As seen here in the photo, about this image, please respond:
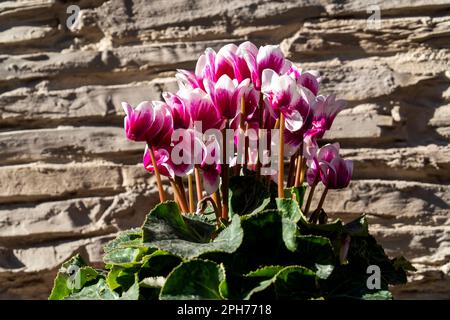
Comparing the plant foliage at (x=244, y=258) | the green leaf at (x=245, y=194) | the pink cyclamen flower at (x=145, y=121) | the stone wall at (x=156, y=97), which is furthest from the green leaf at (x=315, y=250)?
the stone wall at (x=156, y=97)

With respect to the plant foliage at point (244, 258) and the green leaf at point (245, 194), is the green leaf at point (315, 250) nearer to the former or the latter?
the plant foliage at point (244, 258)

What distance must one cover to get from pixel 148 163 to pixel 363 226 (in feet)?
0.93

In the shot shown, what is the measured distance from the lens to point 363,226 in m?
0.90

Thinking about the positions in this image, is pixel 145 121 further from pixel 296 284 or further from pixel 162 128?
pixel 296 284

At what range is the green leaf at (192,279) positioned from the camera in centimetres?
78

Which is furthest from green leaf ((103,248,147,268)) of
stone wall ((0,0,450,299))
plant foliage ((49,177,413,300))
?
stone wall ((0,0,450,299))

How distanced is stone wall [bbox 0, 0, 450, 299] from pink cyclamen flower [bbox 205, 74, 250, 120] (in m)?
0.73

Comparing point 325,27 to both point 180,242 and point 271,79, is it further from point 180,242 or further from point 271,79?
point 180,242

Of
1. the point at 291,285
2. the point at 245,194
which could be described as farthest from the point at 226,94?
the point at 291,285

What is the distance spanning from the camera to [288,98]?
33.8 inches

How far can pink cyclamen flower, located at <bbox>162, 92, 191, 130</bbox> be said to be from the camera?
90 cm

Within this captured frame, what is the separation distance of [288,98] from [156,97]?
0.82 meters

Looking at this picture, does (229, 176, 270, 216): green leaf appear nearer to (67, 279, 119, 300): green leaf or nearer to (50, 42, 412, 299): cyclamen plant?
(50, 42, 412, 299): cyclamen plant
